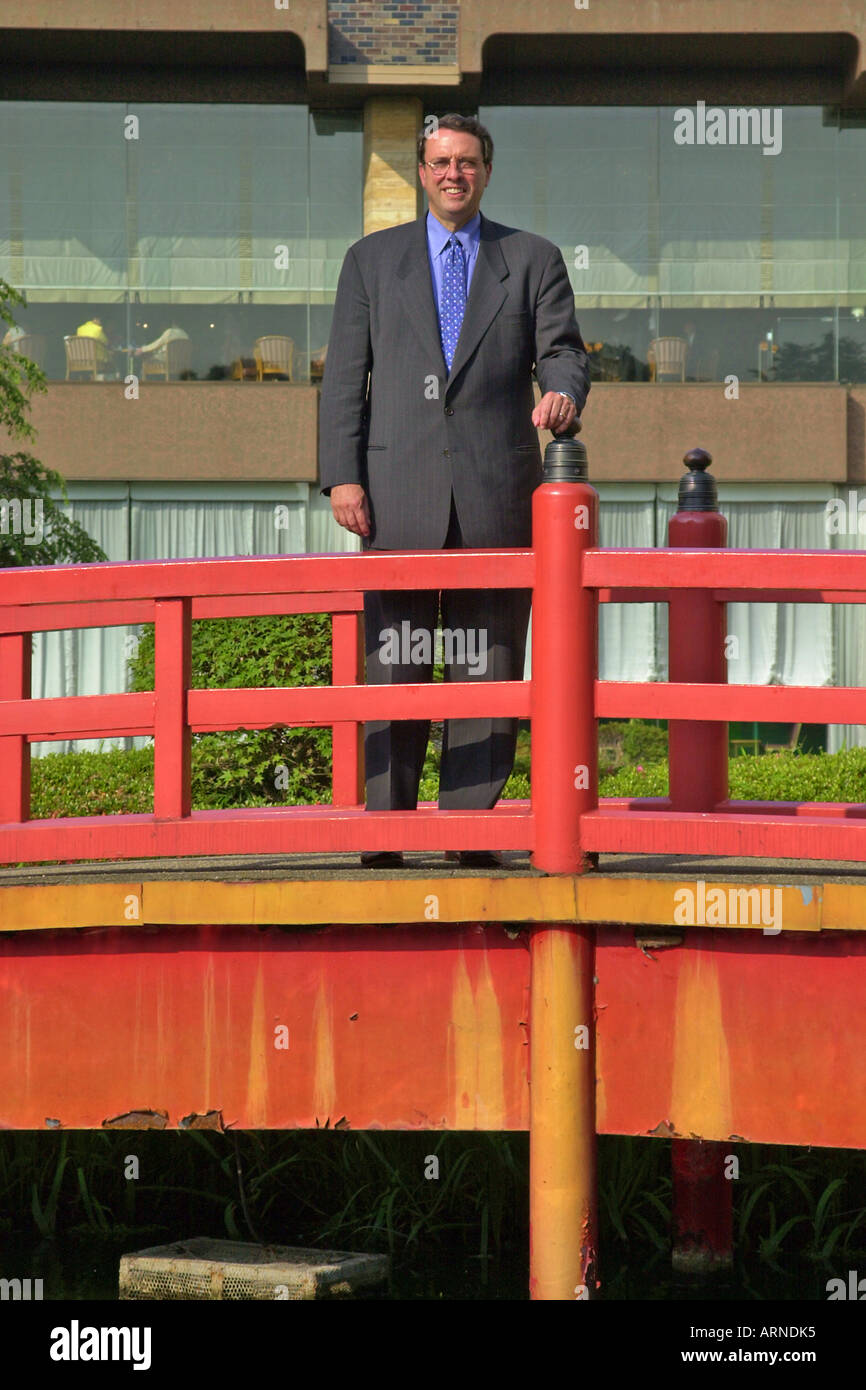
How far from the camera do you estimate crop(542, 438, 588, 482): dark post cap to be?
13.3 feet

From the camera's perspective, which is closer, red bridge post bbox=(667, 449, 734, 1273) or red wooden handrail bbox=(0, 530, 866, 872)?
red wooden handrail bbox=(0, 530, 866, 872)

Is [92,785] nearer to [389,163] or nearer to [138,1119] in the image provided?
[138,1119]

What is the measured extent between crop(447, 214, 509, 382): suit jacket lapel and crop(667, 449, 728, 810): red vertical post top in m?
0.81

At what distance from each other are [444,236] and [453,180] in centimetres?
16

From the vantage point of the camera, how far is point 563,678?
13.1ft

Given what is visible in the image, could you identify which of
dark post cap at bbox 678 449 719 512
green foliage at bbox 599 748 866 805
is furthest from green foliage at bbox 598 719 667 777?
dark post cap at bbox 678 449 719 512

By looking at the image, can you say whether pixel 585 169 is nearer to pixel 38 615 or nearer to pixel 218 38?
pixel 218 38

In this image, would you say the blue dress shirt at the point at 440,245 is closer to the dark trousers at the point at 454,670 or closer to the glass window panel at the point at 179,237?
the dark trousers at the point at 454,670

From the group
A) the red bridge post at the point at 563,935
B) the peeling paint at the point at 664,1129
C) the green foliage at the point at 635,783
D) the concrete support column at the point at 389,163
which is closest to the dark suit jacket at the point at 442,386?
the red bridge post at the point at 563,935

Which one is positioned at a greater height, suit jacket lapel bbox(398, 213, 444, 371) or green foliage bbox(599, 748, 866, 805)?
suit jacket lapel bbox(398, 213, 444, 371)

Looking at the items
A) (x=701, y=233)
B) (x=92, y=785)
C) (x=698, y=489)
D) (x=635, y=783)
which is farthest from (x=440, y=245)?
(x=701, y=233)

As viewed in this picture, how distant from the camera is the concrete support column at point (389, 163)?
52.9 ft

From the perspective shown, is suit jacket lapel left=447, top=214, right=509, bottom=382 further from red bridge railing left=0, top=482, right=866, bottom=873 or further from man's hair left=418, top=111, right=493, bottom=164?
red bridge railing left=0, top=482, right=866, bottom=873

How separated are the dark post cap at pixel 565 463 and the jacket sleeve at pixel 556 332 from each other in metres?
0.33
